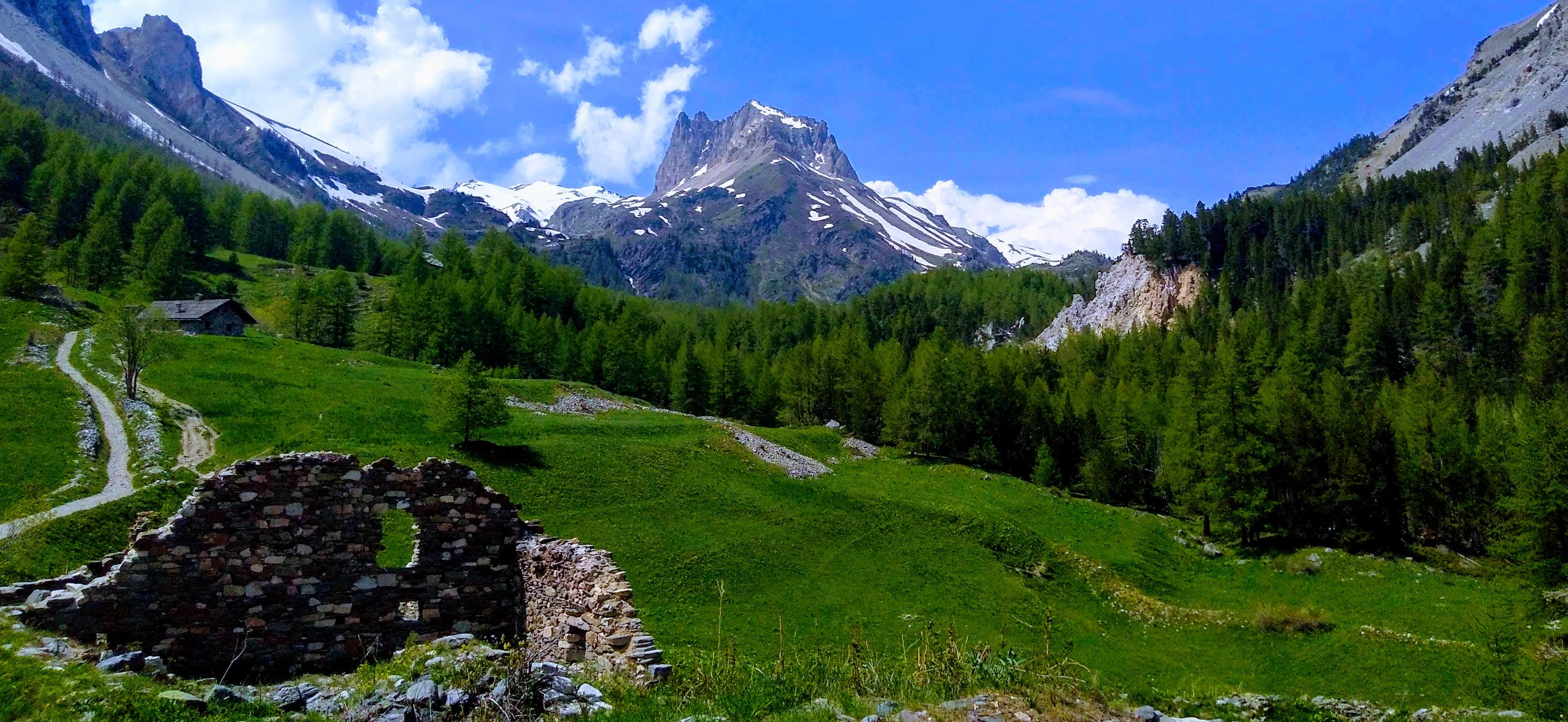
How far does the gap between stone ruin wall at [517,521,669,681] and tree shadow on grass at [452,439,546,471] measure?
2493cm

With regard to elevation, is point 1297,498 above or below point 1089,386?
below

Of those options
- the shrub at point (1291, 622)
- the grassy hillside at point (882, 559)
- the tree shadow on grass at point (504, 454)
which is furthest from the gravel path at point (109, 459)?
the shrub at point (1291, 622)

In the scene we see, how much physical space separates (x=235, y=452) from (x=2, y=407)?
11605mm

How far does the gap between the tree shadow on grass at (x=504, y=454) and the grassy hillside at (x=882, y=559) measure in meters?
0.21

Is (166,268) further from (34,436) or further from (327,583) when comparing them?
(327,583)

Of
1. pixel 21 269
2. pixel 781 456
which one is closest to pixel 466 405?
pixel 781 456

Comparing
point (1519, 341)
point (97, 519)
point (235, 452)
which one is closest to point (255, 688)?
point (97, 519)

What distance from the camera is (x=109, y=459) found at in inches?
1373

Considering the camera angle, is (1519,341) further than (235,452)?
Yes

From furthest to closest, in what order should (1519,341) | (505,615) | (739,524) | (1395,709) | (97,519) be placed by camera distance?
(1519,341), (739,524), (97,519), (505,615), (1395,709)

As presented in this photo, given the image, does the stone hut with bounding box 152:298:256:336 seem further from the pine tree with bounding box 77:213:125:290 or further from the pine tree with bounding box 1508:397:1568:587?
the pine tree with bounding box 1508:397:1568:587

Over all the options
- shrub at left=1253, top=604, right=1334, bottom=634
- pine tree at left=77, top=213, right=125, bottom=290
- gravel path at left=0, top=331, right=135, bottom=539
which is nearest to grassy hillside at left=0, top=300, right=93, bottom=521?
gravel path at left=0, top=331, right=135, bottom=539

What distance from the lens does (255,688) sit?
9711mm

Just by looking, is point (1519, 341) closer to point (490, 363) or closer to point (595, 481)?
point (595, 481)
